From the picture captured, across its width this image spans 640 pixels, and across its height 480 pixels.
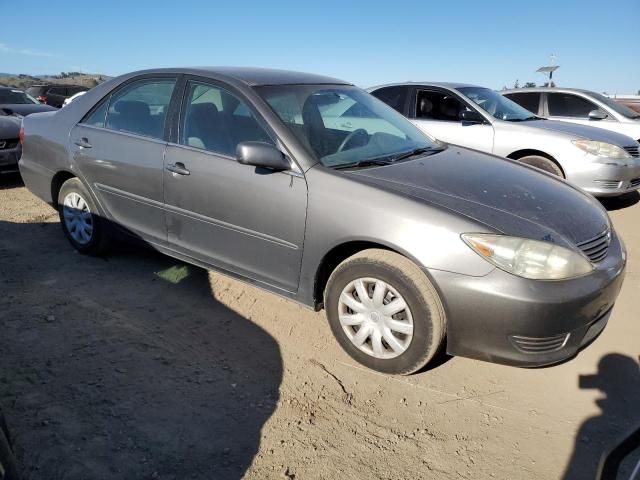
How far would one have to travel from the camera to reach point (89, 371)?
2.70m

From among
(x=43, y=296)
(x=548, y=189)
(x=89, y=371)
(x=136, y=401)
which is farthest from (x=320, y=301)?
(x=43, y=296)

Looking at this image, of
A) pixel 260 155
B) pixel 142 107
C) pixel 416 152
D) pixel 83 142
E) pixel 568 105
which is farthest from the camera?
pixel 568 105

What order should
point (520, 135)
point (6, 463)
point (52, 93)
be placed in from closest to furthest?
point (6, 463)
point (520, 135)
point (52, 93)

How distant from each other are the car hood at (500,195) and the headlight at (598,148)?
2.79m

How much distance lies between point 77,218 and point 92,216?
283 mm

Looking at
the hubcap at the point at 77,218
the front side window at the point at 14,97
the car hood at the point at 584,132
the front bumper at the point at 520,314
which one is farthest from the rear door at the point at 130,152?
the front side window at the point at 14,97

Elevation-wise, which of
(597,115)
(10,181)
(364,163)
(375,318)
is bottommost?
(10,181)

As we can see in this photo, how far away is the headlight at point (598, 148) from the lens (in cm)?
576

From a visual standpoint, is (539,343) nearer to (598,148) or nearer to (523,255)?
(523,255)

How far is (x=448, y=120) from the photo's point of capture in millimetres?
6723

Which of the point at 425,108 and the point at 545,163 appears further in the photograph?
the point at 425,108

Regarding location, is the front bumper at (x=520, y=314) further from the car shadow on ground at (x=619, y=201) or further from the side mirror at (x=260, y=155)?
the car shadow on ground at (x=619, y=201)

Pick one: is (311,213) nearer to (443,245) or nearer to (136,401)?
(443,245)

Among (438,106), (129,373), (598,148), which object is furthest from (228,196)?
(598,148)
